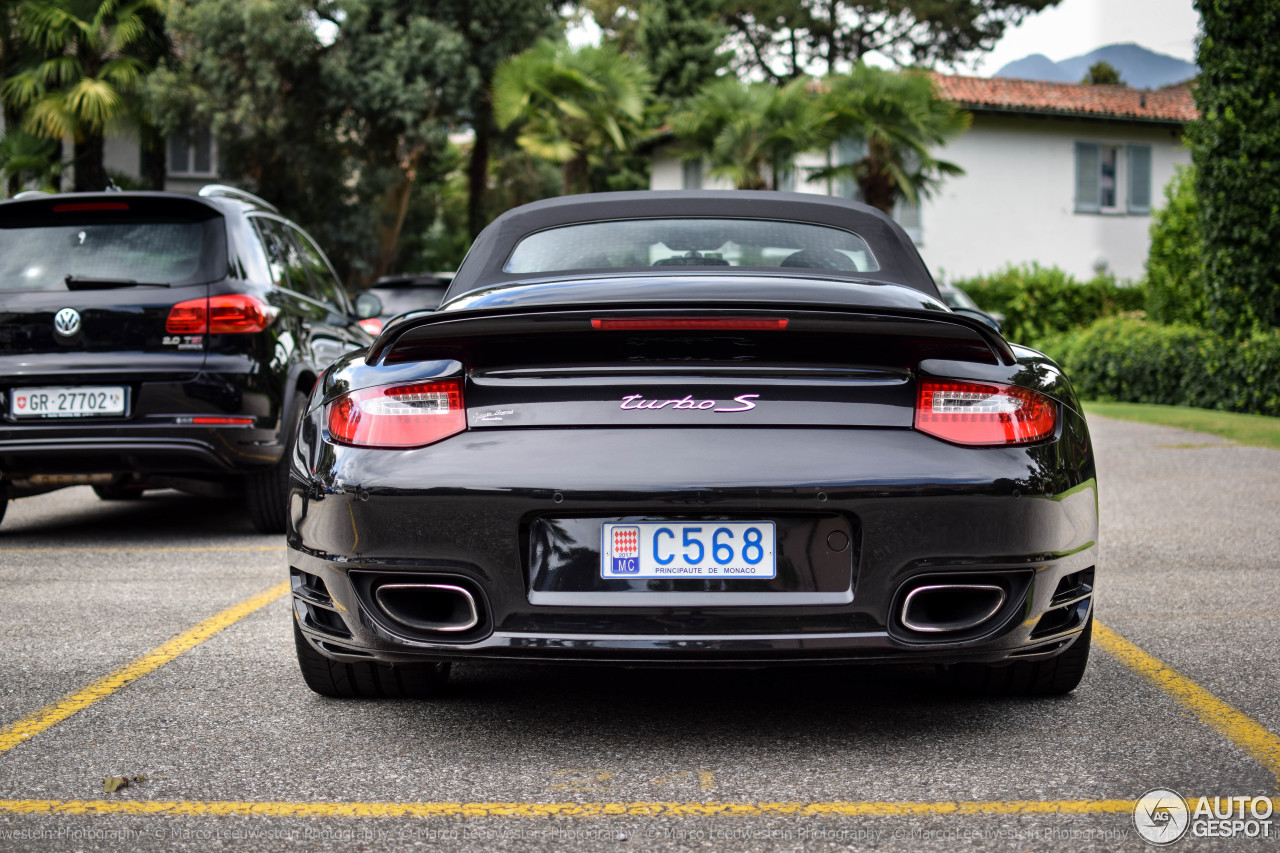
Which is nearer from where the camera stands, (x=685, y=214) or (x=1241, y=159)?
(x=685, y=214)

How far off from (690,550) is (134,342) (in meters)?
4.12

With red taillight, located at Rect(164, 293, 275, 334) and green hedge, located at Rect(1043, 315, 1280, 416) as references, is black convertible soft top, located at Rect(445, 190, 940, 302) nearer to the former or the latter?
red taillight, located at Rect(164, 293, 275, 334)

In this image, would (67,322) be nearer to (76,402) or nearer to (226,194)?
Answer: (76,402)

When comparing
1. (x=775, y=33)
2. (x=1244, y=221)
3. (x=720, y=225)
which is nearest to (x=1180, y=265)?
(x=1244, y=221)

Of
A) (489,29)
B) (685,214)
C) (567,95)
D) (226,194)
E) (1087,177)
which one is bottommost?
(685,214)

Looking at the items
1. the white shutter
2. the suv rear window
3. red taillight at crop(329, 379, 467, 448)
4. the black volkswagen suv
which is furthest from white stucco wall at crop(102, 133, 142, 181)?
red taillight at crop(329, 379, 467, 448)

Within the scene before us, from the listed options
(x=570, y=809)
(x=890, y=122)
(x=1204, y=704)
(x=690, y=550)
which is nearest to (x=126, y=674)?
(x=570, y=809)

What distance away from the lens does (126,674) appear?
12.6 ft

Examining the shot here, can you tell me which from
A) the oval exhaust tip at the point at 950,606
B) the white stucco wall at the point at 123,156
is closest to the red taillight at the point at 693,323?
the oval exhaust tip at the point at 950,606

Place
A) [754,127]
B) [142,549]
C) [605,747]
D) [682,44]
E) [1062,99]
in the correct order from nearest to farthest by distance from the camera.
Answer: [605,747], [142,549], [754,127], [1062,99], [682,44]

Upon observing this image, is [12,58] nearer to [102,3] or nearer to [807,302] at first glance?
[102,3]

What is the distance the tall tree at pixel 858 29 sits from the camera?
40.1 meters

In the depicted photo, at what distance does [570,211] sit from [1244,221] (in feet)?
42.3

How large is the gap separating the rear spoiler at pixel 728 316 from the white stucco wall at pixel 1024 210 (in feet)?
85.2
